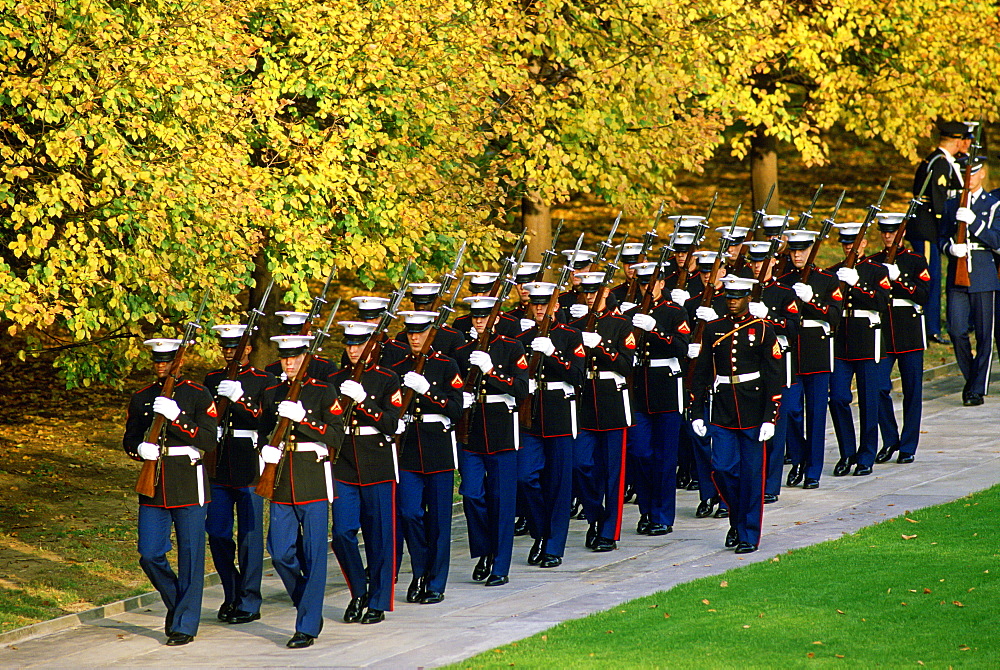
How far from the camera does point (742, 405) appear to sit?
1212 centimetres

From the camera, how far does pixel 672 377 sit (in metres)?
13.5

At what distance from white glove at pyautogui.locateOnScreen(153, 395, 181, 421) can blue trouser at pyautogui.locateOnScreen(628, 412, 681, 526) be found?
14.7 ft

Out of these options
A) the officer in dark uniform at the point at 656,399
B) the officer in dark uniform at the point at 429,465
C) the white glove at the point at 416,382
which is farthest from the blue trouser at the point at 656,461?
the white glove at the point at 416,382

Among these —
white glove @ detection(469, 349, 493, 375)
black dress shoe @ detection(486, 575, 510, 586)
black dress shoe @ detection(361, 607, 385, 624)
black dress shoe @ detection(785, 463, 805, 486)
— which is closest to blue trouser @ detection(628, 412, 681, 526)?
black dress shoe @ detection(785, 463, 805, 486)

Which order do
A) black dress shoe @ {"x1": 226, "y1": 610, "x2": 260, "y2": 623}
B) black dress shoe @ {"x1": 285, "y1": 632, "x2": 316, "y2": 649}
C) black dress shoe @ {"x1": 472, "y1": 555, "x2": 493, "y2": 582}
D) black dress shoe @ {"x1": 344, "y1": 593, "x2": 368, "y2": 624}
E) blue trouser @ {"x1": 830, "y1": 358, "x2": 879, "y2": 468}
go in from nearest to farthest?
black dress shoe @ {"x1": 285, "y1": 632, "x2": 316, "y2": 649} < black dress shoe @ {"x1": 344, "y1": 593, "x2": 368, "y2": 624} < black dress shoe @ {"x1": 226, "y1": 610, "x2": 260, "y2": 623} < black dress shoe @ {"x1": 472, "y1": 555, "x2": 493, "y2": 582} < blue trouser @ {"x1": 830, "y1": 358, "x2": 879, "y2": 468}

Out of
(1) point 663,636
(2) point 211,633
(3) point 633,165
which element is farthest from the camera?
(3) point 633,165

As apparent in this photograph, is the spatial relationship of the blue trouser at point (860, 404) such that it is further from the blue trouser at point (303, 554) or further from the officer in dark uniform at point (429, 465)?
the blue trouser at point (303, 554)

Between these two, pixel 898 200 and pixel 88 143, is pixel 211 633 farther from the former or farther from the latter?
pixel 898 200

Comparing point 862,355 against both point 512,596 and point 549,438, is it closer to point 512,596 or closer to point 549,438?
point 549,438

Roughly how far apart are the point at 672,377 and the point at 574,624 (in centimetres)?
387

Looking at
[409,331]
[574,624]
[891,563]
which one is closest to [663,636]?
[574,624]

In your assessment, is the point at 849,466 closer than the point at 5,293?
No

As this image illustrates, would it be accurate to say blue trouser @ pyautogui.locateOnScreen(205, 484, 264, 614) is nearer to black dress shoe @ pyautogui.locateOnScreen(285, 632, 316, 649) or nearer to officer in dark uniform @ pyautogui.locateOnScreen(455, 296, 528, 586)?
black dress shoe @ pyautogui.locateOnScreen(285, 632, 316, 649)

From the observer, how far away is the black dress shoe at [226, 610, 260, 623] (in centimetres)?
1105
